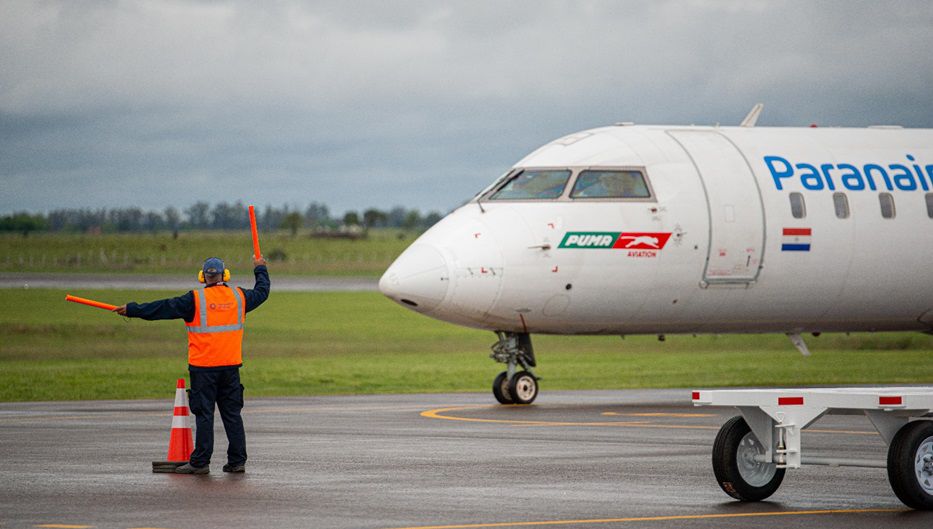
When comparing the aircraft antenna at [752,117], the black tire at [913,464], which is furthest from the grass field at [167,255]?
the black tire at [913,464]

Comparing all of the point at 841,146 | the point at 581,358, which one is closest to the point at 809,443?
the point at 841,146

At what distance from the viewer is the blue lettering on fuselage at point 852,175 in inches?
1110

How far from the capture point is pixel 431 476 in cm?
1566

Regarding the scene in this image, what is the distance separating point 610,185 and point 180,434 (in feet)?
37.6

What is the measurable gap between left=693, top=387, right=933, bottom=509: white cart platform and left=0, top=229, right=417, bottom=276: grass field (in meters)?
80.4

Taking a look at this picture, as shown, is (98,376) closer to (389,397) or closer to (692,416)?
(389,397)

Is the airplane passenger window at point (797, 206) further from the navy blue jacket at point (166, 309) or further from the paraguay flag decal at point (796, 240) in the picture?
the navy blue jacket at point (166, 309)

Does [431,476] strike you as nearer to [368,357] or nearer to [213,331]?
[213,331]

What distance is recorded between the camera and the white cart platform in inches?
523

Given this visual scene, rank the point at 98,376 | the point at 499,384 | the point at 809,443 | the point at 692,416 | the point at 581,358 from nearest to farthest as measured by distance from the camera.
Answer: the point at 809,443 → the point at 692,416 → the point at 499,384 → the point at 98,376 → the point at 581,358

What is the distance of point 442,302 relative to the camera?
25.2 m

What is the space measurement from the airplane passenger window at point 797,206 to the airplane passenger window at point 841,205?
2.31ft

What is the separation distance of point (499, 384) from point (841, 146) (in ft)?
25.4

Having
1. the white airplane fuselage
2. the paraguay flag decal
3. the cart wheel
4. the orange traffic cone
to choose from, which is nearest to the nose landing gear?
the white airplane fuselage
